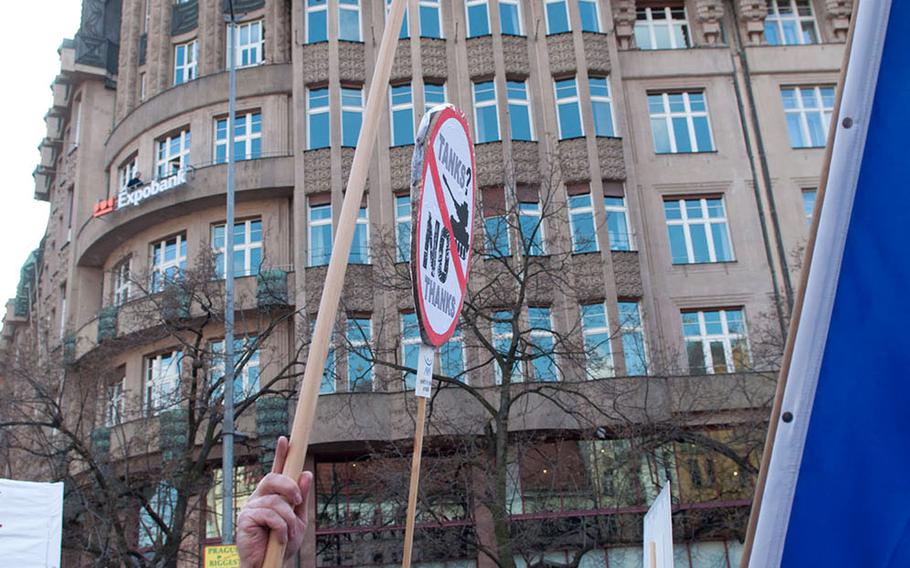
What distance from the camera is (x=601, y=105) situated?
27.3m

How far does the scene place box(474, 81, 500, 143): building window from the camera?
26750 millimetres

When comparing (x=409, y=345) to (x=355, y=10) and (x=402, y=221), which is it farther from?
(x=355, y=10)

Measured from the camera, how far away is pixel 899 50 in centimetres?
191

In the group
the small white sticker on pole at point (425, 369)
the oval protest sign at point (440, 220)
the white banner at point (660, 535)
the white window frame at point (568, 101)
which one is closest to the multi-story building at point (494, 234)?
the white window frame at point (568, 101)

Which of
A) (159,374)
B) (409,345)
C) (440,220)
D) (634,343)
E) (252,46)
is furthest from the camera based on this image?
(252,46)

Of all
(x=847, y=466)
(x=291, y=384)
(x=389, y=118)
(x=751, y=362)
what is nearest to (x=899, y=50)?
(x=847, y=466)

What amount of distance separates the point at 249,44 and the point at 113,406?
14748 mm

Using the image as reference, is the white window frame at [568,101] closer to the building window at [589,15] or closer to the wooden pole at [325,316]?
the building window at [589,15]

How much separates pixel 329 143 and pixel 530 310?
8.13m

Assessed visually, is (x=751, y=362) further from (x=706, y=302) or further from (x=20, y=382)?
(x=20, y=382)

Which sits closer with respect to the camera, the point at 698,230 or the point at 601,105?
the point at 698,230

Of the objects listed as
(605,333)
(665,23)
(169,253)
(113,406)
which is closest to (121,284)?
(169,253)

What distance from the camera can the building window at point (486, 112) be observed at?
26.8 metres

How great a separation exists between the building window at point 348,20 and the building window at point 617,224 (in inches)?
378
